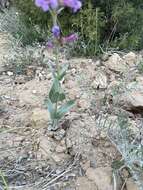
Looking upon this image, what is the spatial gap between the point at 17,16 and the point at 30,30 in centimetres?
51

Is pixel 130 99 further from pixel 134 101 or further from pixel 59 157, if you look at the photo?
pixel 59 157

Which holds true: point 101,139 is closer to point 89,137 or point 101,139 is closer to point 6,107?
point 89,137

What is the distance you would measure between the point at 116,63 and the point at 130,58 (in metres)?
0.19

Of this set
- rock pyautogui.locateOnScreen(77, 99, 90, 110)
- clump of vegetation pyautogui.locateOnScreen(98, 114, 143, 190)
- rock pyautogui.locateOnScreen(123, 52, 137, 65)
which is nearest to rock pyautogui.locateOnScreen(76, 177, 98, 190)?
clump of vegetation pyautogui.locateOnScreen(98, 114, 143, 190)

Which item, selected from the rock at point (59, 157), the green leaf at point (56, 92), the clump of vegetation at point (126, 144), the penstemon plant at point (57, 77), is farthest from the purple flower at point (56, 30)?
the rock at point (59, 157)

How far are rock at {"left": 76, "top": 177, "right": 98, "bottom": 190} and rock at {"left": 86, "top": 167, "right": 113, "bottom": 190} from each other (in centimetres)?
2

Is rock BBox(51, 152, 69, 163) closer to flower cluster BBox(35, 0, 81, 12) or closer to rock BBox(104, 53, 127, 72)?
flower cluster BBox(35, 0, 81, 12)

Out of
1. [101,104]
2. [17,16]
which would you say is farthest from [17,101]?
[17,16]

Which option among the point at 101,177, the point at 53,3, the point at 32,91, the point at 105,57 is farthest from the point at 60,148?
the point at 105,57

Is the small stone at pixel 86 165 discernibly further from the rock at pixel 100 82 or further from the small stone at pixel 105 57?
the small stone at pixel 105 57

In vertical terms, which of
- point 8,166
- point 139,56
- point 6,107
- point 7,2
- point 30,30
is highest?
point 7,2

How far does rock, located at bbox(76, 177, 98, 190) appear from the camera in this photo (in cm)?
275

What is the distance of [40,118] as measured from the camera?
3.23m

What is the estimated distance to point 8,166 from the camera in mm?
2922
